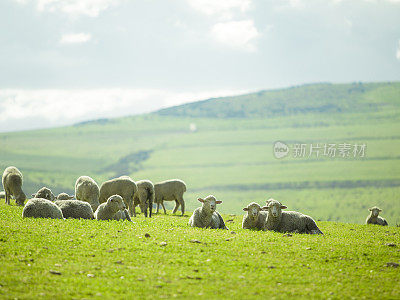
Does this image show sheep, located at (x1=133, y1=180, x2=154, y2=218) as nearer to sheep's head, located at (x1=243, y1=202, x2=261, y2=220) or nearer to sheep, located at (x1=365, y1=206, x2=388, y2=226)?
sheep's head, located at (x1=243, y1=202, x2=261, y2=220)

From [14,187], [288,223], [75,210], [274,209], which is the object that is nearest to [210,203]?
[274,209]

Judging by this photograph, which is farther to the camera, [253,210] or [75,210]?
[253,210]

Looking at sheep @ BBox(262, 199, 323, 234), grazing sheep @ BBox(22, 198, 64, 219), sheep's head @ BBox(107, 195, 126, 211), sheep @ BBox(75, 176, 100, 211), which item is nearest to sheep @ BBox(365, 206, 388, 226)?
sheep @ BBox(262, 199, 323, 234)

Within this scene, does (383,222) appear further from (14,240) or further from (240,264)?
(14,240)

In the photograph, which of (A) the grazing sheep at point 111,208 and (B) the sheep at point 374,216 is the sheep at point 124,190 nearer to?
(A) the grazing sheep at point 111,208

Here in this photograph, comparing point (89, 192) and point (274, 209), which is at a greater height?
point (274, 209)

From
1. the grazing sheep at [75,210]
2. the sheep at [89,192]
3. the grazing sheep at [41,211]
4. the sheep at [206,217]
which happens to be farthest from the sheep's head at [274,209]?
the sheep at [89,192]

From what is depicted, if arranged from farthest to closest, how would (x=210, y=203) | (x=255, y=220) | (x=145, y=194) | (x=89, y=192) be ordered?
(x=145, y=194), (x=89, y=192), (x=255, y=220), (x=210, y=203)

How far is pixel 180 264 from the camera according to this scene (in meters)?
14.1

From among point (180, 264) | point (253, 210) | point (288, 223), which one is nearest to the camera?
point (180, 264)

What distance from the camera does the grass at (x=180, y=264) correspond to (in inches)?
466

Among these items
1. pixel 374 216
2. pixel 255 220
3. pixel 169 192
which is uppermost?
pixel 255 220

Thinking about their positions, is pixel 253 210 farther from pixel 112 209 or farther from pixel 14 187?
pixel 14 187

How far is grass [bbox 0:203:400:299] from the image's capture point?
38.8ft
